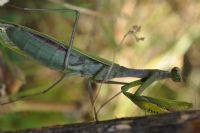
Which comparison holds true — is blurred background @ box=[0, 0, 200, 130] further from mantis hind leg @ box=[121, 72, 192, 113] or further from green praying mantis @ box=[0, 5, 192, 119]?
mantis hind leg @ box=[121, 72, 192, 113]

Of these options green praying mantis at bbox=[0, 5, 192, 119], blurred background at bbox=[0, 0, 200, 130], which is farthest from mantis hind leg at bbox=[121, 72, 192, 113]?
blurred background at bbox=[0, 0, 200, 130]

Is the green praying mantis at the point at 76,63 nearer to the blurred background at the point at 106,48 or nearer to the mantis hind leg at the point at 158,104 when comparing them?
the mantis hind leg at the point at 158,104

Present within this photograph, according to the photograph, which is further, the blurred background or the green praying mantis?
the blurred background

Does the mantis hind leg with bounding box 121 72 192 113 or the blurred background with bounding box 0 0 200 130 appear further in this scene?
the blurred background with bounding box 0 0 200 130

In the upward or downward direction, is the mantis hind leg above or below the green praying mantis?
below

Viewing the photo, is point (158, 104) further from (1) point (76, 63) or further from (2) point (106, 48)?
(2) point (106, 48)

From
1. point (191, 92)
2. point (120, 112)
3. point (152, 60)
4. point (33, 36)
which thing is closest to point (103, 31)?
point (152, 60)
